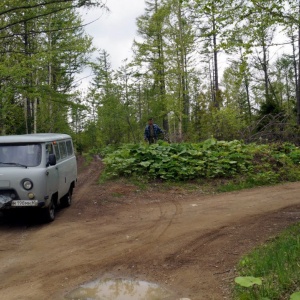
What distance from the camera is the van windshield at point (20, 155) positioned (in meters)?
8.27

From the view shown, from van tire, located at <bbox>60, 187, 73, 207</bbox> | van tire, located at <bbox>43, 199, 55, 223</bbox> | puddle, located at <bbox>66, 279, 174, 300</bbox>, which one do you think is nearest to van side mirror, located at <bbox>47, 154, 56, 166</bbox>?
van tire, located at <bbox>43, 199, 55, 223</bbox>

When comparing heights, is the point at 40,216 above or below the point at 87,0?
below

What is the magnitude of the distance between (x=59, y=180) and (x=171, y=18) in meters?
24.1

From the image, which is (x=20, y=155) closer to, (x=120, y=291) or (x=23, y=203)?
(x=23, y=203)

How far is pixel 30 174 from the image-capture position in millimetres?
8000

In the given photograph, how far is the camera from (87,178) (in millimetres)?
15844

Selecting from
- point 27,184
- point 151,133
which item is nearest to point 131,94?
point 151,133

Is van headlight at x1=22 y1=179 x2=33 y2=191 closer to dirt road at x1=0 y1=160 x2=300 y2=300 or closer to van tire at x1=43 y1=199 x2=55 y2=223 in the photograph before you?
van tire at x1=43 y1=199 x2=55 y2=223

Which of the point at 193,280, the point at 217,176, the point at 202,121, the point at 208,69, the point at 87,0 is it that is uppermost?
the point at 208,69

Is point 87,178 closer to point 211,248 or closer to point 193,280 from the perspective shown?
point 211,248

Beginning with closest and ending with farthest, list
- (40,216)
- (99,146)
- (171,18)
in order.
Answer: (40,216), (171,18), (99,146)

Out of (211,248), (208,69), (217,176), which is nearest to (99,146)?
(208,69)

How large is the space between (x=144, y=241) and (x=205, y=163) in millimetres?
7457

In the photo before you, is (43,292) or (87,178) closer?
(43,292)
